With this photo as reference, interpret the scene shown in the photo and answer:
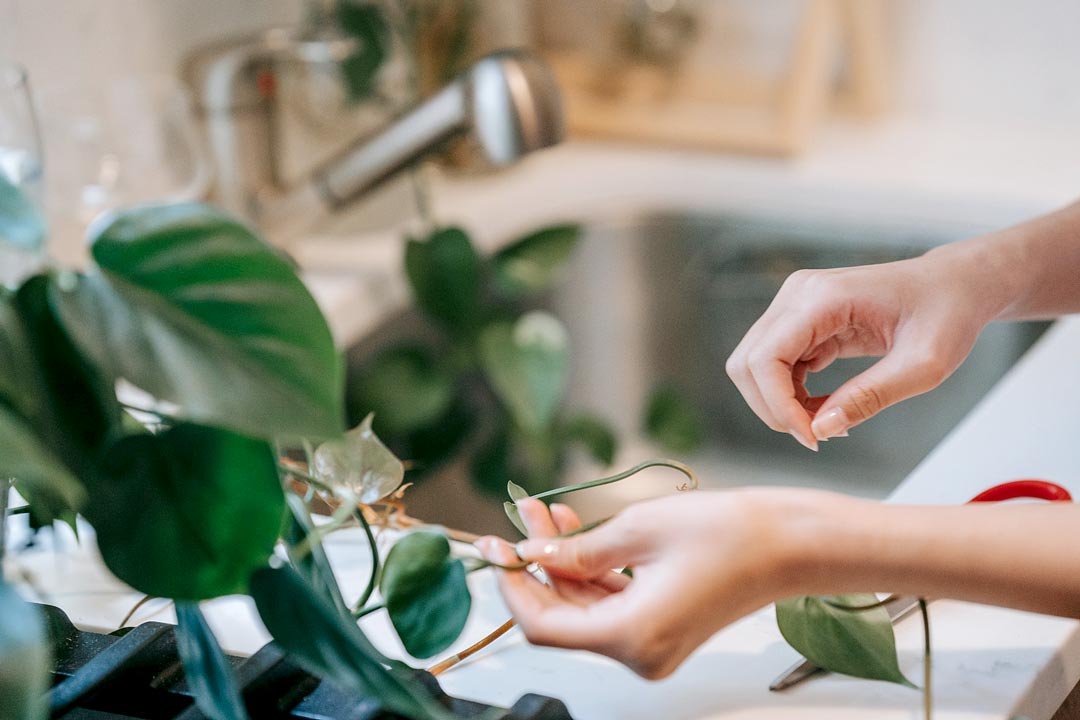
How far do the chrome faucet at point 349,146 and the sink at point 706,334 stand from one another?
0.29 meters

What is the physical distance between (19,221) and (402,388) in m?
0.71

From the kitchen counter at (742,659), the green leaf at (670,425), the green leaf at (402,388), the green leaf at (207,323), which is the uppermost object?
the green leaf at (207,323)

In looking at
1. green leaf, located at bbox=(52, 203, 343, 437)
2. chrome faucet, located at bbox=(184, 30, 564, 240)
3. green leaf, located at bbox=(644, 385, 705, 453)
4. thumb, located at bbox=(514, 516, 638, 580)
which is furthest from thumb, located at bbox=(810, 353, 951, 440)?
green leaf, located at bbox=(644, 385, 705, 453)

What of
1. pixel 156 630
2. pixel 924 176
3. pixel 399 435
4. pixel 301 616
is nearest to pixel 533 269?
pixel 399 435

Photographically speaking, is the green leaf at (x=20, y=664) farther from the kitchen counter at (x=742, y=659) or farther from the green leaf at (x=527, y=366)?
the green leaf at (x=527, y=366)

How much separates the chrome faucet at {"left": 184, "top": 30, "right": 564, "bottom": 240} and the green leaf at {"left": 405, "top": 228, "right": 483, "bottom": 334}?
0.07 meters

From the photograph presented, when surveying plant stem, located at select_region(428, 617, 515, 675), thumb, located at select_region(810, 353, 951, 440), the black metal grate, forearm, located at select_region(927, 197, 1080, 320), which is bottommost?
plant stem, located at select_region(428, 617, 515, 675)

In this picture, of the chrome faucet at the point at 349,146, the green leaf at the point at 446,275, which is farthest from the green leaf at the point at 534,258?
the chrome faucet at the point at 349,146

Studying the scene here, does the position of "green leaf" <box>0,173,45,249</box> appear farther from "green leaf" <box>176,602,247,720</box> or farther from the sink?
the sink

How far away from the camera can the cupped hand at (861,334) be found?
485 mm

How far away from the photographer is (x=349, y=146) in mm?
983

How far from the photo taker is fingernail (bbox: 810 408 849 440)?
48cm

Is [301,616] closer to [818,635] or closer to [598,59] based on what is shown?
[818,635]

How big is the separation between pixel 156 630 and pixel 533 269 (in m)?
0.62
